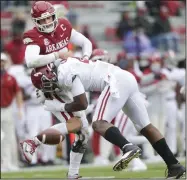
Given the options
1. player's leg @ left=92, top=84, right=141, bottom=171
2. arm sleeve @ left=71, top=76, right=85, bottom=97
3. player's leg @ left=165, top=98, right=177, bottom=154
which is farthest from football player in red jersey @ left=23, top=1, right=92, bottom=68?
player's leg @ left=165, top=98, right=177, bottom=154

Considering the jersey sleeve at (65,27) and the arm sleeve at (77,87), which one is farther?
the jersey sleeve at (65,27)

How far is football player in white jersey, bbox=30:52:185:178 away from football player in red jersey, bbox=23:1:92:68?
0.56ft

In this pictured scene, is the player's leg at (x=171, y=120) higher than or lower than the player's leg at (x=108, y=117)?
lower

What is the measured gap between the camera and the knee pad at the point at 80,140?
8.66m

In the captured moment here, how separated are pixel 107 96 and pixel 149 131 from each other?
1.91 feet

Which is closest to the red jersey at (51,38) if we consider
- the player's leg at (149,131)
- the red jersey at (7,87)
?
the player's leg at (149,131)

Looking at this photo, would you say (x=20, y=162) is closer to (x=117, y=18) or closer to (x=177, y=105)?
(x=177, y=105)

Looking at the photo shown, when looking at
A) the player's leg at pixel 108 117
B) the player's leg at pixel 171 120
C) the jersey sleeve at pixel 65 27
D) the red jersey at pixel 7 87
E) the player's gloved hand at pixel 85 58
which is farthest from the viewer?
the player's leg at pixel 171 120

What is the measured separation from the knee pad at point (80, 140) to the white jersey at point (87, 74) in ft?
2.03

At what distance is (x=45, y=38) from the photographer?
28.3 feet

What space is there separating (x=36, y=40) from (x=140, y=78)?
184 inches

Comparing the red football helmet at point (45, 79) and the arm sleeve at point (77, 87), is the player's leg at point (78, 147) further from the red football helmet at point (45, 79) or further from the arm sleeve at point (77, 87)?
the arm sleeve at point (77, 87)

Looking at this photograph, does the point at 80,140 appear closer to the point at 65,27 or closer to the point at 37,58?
the point at 37,58

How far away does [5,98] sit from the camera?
13422mm
